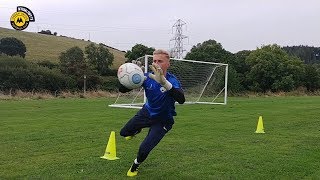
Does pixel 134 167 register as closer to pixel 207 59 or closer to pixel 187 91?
pixel 187 91

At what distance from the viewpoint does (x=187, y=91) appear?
30.1 metres

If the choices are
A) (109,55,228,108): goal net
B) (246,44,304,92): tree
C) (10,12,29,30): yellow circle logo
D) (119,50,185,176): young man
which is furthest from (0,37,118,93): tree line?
(119,50,185,176): young man

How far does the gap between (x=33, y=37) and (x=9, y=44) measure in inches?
908

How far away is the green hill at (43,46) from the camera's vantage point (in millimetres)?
80000

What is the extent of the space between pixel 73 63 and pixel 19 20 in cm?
1798

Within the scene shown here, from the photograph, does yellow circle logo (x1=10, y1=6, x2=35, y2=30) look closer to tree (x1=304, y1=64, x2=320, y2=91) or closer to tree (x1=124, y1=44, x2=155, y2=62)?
tree (x1=124, y1=44, x2=155, y2=62)

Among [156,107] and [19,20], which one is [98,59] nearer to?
[19,20]

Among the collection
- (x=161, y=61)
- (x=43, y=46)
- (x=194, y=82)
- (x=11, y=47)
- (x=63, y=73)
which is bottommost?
(x=63, y=73)

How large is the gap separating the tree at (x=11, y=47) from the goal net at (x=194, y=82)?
5196 centimetres

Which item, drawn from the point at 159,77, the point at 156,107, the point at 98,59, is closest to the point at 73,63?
the point at 98,59

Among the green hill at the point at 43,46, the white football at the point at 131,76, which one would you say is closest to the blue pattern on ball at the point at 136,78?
the white football at the point at 131,76

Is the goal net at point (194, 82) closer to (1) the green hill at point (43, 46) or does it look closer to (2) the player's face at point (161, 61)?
(2) the player's face at point (161, 61)

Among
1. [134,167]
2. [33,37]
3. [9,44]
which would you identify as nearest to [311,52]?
[33,37]

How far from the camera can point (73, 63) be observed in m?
63.3
